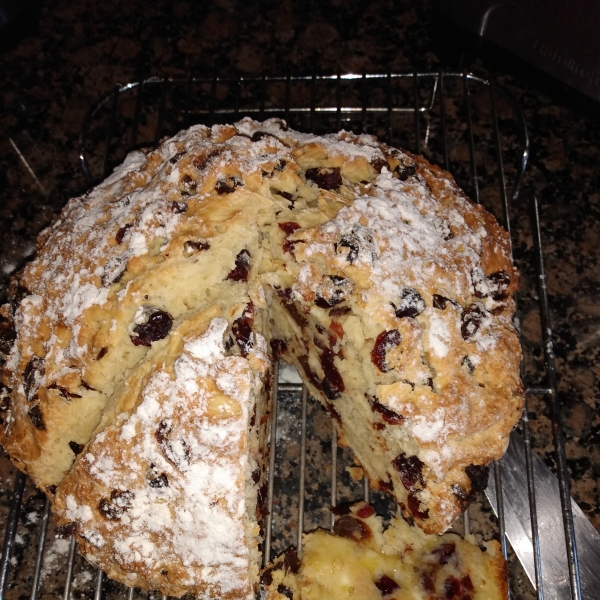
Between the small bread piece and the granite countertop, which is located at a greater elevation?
the granite countertop

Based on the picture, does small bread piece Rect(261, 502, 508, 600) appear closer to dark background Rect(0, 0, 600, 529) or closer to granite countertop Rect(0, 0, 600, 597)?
granite countertop Rect(0, 0, 600, 597)

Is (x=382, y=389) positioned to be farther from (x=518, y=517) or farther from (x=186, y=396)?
(x=518, y=517)

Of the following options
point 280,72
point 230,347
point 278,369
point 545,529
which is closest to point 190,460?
point 230,347

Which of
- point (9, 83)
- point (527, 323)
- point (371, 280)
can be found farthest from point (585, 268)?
point (9, 83)

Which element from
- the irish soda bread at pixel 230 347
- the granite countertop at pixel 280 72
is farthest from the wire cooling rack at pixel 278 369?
the irish soda bread at pixel 230 347

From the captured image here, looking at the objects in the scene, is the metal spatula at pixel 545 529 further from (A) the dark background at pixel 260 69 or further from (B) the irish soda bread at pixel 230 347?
(A) the dark background at pixel 260 69

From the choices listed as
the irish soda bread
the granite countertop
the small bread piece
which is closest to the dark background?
the granite countertop

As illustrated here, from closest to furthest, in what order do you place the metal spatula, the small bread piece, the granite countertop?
the small bread piece, the metal spatula, the granite countertop

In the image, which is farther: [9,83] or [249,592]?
[9,83]
